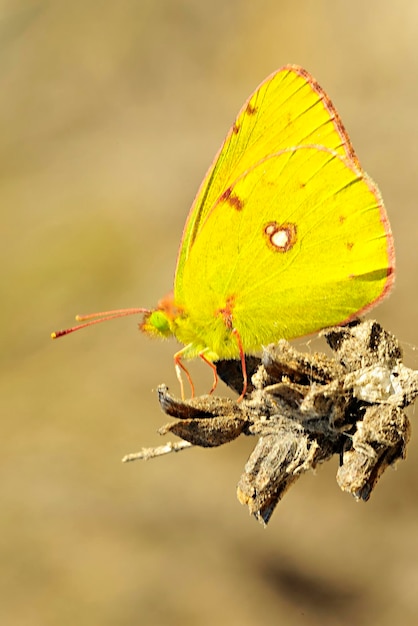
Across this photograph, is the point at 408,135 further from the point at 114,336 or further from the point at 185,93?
the point at 114,336

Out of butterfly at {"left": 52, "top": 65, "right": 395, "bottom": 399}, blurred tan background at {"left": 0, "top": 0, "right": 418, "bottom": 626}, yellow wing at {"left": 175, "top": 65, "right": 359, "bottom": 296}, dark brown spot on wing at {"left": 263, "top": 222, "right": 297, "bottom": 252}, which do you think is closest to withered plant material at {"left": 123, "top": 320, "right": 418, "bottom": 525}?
butterfly at {"left": 52, "top": 65, "right": 395, "bottom": 399}

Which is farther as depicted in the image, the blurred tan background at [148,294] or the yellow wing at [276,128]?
the blurred tan background at [148,294]

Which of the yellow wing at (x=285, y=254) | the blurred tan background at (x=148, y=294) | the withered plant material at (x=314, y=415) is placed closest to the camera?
the withered plant material at (x=314, y=415)

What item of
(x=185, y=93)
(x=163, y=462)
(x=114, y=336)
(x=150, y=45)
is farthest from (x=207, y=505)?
(x=150, y=45)

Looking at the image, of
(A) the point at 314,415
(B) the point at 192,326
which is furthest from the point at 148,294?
(A) the point at 314,415

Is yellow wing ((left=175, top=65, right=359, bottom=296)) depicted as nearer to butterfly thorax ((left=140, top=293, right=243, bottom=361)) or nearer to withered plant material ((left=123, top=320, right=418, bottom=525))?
butterfly thorax ((left=140, top=293, right=243, bottom=361))

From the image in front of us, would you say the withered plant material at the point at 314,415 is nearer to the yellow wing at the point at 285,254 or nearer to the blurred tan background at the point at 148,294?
the yellow wing at the point at 285,254

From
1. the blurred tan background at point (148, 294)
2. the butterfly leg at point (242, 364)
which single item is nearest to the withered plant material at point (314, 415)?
the butterfly leg at point (242, 364)
